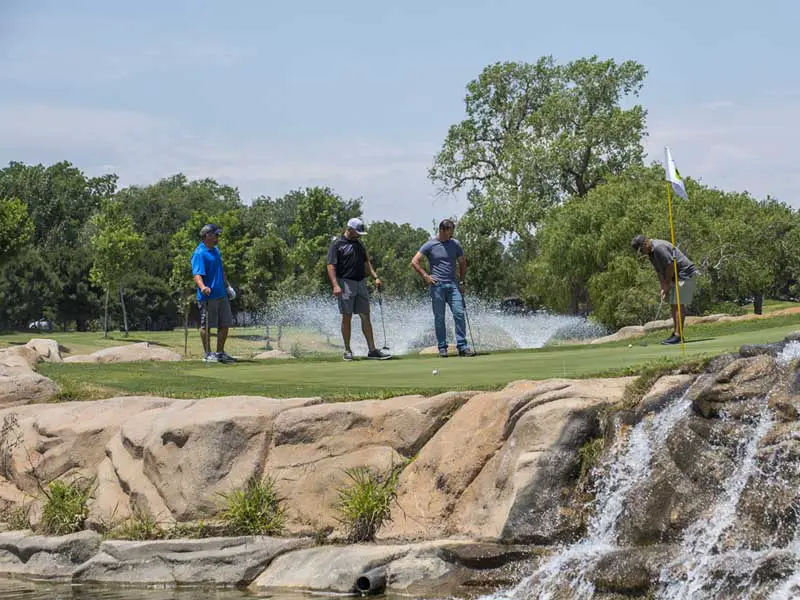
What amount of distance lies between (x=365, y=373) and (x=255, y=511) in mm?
3755

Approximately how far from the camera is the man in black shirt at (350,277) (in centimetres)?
1845

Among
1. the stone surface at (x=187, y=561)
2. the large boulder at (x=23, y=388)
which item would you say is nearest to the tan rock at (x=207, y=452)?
the stone surface at (x=187, y=561)

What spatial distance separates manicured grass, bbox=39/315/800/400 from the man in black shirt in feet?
1.94

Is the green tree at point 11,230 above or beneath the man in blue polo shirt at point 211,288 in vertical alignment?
above

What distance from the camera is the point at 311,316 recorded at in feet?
203

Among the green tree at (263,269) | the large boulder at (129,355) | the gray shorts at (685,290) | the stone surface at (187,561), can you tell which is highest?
the green tree at (263,269)

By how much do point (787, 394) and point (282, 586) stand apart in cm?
467

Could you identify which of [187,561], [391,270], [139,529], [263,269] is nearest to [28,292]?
[263,269]

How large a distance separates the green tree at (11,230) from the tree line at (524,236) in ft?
0.22

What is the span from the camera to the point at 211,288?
18.9 meters

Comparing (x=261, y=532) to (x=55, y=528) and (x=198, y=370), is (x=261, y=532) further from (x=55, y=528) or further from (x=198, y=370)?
(x=198, y=370)

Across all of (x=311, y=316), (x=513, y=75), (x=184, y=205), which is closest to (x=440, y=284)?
(x=311, y=316)

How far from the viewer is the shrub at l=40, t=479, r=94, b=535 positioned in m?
13.3

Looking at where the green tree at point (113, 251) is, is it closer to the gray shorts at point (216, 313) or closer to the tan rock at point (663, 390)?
the gray shorts at point (216, 313)
